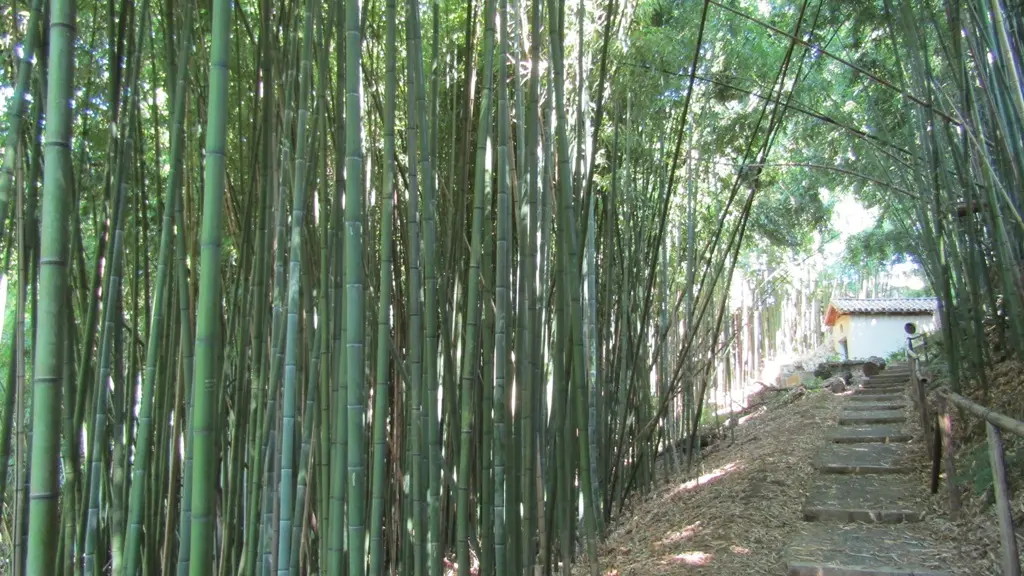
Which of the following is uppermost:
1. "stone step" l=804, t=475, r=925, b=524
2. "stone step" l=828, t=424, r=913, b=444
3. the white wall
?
the white wall

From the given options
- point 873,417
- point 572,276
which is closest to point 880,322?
point 873,417

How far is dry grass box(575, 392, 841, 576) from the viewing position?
2729 mm

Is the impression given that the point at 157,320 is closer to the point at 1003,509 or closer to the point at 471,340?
the point at 471,340

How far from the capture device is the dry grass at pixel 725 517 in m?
2.73

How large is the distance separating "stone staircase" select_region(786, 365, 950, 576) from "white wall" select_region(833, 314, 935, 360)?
459 inches

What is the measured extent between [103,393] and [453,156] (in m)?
1.06

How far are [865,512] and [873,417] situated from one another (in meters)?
2.32

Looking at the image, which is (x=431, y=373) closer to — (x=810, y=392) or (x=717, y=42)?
(x=717, y=42)

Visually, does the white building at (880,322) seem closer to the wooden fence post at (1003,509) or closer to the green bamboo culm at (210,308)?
the wooden fence post at (1003,509)

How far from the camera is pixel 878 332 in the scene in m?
15.7

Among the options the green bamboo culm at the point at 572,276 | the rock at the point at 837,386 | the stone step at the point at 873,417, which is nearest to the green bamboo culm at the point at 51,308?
the green bamboo culm at the point at 572,276

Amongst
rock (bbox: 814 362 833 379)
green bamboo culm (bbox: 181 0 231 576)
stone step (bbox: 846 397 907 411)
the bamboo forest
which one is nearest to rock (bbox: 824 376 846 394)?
stone step (bbox: 846 397 907 411)

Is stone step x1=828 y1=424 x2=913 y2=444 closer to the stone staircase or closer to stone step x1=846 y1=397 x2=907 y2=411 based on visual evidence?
the stone staircase

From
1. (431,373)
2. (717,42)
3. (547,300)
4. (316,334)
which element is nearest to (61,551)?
(316,334)
